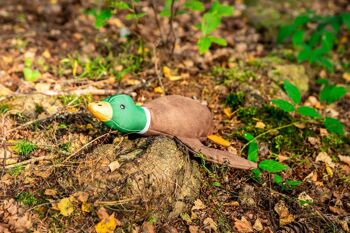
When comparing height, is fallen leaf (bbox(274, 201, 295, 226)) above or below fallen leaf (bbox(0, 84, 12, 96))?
below

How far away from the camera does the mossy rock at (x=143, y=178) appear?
239 cm

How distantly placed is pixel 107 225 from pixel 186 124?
2.95 feet

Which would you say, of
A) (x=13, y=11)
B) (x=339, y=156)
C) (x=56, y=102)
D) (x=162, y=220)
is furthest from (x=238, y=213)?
(x=13, y=11)

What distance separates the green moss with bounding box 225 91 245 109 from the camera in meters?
3.52

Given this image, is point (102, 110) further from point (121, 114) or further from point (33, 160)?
point (33, 160)

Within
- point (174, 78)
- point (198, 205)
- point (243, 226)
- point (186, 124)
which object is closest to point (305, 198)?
point (243, 226)

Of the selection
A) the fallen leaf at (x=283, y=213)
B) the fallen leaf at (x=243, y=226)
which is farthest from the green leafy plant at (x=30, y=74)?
the fallen leaf at (x=283, y=213)

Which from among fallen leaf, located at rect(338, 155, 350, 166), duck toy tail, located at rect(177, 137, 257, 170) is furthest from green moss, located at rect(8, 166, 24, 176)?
fallen leaf, located at rect(338, 155, 350, 166)

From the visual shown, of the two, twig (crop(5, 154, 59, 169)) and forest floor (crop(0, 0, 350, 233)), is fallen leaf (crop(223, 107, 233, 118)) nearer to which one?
forest floor (crop(0, 0, 350, 233))

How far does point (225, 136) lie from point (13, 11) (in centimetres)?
340

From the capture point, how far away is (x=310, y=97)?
393 centimetres

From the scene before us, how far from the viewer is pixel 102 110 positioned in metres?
2.44

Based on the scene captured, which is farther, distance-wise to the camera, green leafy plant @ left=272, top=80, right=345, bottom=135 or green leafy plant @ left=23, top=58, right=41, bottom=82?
green leafy plant @ left=23, top=58, right=41, bottom=82

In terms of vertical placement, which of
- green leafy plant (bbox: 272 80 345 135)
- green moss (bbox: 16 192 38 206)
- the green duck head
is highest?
the green duck head
